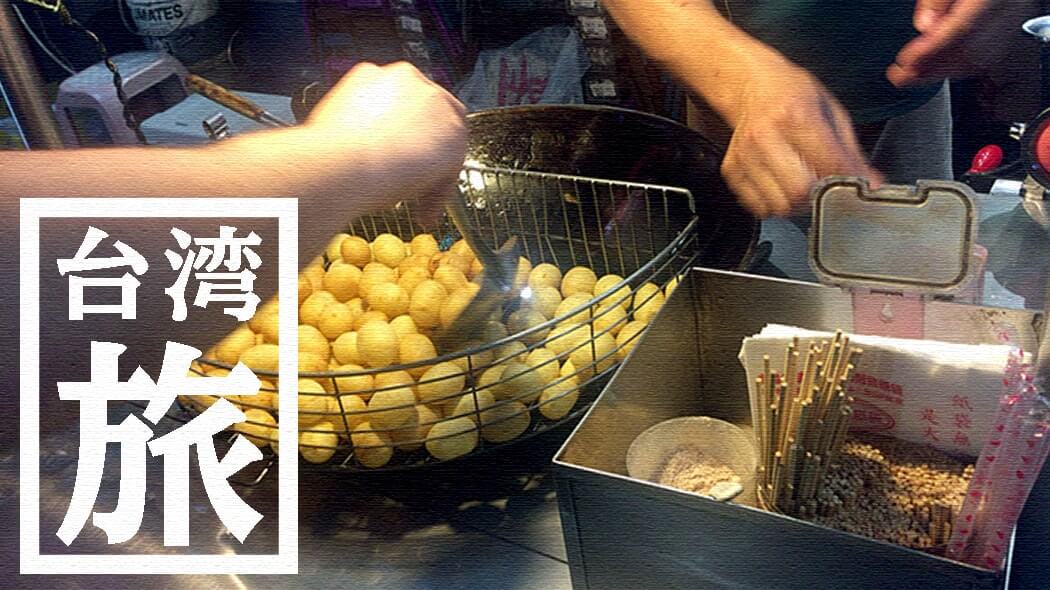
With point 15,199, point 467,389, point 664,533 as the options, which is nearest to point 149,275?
point 15,199

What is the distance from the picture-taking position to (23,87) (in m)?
0.59

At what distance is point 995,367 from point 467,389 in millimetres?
386

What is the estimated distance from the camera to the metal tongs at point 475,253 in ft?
2.27

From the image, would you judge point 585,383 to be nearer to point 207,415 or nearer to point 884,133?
point 207,415

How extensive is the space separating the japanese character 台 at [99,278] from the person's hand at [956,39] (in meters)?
0.81

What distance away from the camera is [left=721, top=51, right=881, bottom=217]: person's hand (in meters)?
0.69

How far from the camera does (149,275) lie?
20.9 inches

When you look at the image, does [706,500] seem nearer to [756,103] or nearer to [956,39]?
[756,103]

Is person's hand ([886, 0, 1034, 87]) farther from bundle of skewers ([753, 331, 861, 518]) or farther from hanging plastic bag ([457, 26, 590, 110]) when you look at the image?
bundle of skewers ([753, 331, 861, 518])

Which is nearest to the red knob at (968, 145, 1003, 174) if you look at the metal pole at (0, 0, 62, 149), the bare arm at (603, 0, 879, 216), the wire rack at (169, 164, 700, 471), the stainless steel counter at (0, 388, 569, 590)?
the bare arm at (603, 0, 879, 216)

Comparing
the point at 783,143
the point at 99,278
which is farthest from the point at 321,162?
the point at 783,143

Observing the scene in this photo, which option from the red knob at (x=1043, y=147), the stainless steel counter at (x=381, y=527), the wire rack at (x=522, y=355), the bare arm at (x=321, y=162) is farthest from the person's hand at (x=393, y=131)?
the red knob at (x=1043, y=147)

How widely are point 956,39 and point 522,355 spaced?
0.62 metres

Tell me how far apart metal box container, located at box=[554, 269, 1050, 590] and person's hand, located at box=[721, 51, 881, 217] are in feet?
0.37
